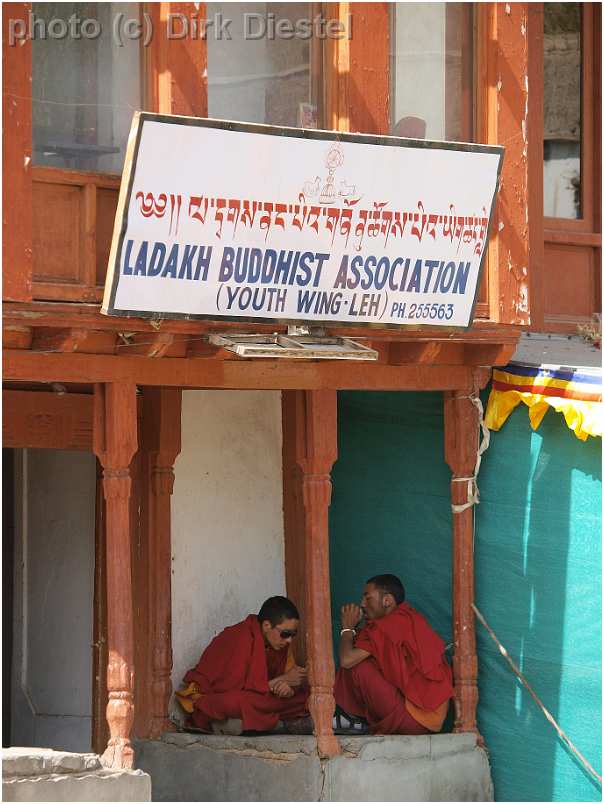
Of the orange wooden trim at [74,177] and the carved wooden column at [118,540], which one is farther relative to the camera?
the carved wooden column at [118,540]

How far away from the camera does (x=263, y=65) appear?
9.77 meters

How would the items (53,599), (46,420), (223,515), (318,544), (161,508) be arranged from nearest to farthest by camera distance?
(318,544)
(161,508)
(46,420)
(223,515)
(53,599)

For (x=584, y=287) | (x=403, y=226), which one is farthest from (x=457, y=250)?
(x=584, y=287)

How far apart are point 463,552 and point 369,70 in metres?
3.27

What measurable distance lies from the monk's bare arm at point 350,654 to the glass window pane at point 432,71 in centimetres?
341

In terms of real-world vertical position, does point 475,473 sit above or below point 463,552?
above

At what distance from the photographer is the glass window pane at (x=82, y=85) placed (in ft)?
29.8

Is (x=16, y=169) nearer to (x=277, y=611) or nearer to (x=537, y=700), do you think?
(x=277, y=611)

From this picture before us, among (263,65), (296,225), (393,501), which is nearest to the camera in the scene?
(296,225)

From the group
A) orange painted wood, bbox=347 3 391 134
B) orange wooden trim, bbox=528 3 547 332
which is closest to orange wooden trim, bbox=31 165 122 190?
orange painted wood, bbox=347 3 391 134

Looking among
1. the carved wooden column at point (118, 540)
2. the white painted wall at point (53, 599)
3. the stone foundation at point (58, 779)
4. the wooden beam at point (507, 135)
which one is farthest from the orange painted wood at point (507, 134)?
the stone foundation at point (58, 779)

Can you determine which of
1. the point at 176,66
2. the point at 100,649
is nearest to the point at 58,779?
the point at 100,649

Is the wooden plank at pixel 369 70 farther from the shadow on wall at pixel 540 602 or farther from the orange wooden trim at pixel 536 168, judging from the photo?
the orange wooden trim at pixel 536 168

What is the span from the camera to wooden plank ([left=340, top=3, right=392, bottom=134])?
976 centimetres
